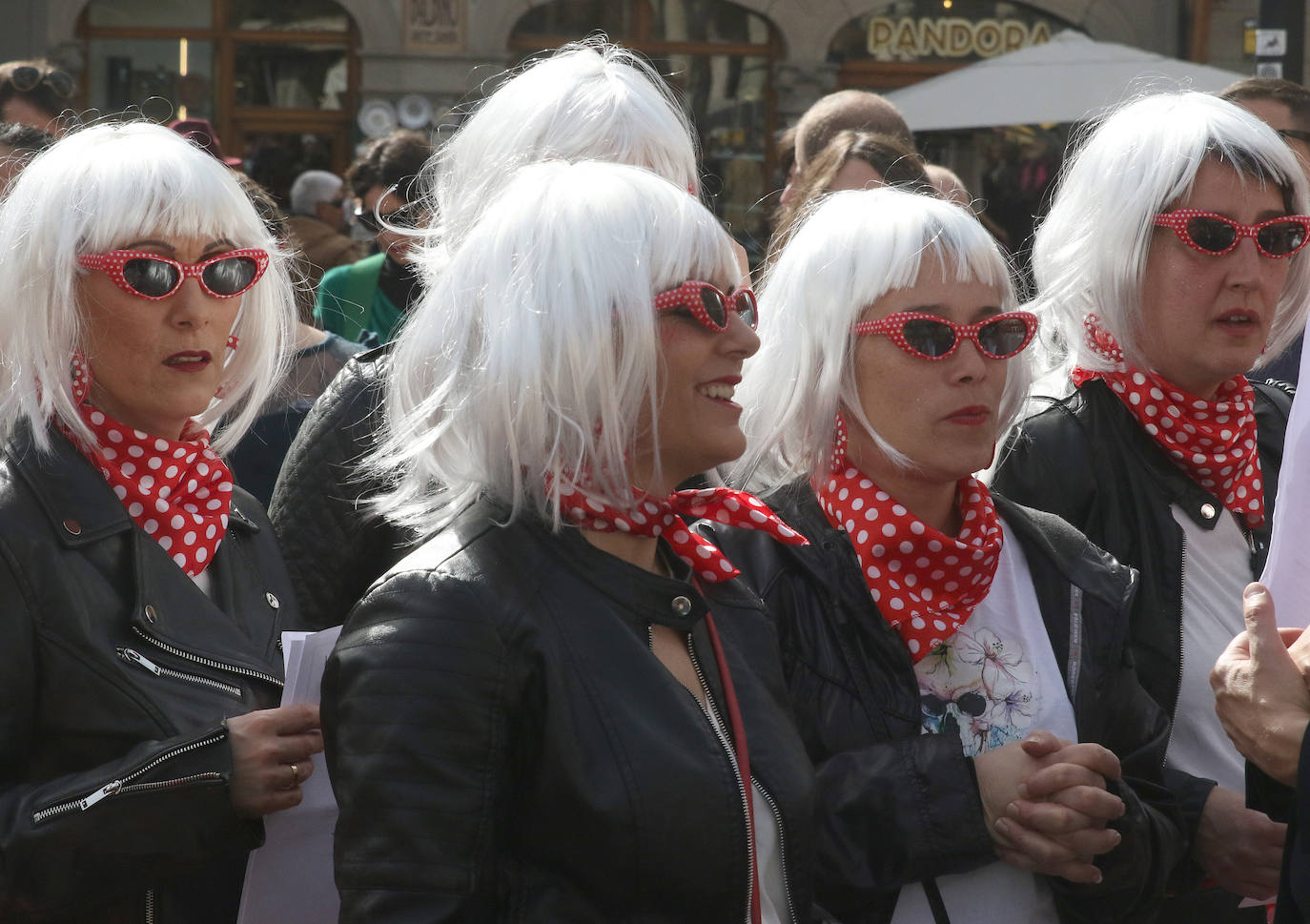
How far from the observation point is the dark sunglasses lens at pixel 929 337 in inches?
100

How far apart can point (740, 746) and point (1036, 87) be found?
8400mm

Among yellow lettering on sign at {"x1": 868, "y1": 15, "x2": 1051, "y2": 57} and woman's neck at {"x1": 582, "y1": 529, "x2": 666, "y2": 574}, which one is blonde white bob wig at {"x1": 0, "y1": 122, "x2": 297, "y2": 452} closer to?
woman's neck at {"x1": 582, "y1": 529, "x2": 666, "y2": 574}

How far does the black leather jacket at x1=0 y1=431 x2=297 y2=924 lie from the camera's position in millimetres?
2129

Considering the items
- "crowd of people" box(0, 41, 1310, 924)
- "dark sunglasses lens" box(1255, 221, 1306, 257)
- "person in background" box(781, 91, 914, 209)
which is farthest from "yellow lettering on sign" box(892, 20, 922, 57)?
"dark sunglasses lens" box(1255, 221, 1306, 257)

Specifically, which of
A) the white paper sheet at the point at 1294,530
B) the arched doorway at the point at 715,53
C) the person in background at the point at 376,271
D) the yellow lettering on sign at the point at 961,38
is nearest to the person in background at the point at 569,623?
the white paper sheet at the point at 1294,530

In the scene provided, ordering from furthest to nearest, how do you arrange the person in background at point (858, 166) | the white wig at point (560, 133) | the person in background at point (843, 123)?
the person in background at point (843, 123)
the person in background at point (858, 166)
the white wig at point (560, 133)

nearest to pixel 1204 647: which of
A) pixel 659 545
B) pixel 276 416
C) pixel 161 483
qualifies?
pixel 659 545

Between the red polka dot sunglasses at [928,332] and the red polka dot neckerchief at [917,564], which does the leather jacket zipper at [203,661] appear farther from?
the red polka dot sunglasses at [928,332]

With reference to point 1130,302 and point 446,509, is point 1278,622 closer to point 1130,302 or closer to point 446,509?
point 1130,302

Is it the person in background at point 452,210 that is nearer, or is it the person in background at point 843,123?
the person in background at point 452,210

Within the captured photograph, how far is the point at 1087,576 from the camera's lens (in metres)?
2.54

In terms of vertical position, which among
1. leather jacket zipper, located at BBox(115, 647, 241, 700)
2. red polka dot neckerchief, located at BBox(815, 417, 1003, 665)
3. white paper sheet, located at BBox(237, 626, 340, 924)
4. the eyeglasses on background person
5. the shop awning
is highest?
the shop awning

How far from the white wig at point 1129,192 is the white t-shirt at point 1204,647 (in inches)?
15.8

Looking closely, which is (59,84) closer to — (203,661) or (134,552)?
(134,552)
